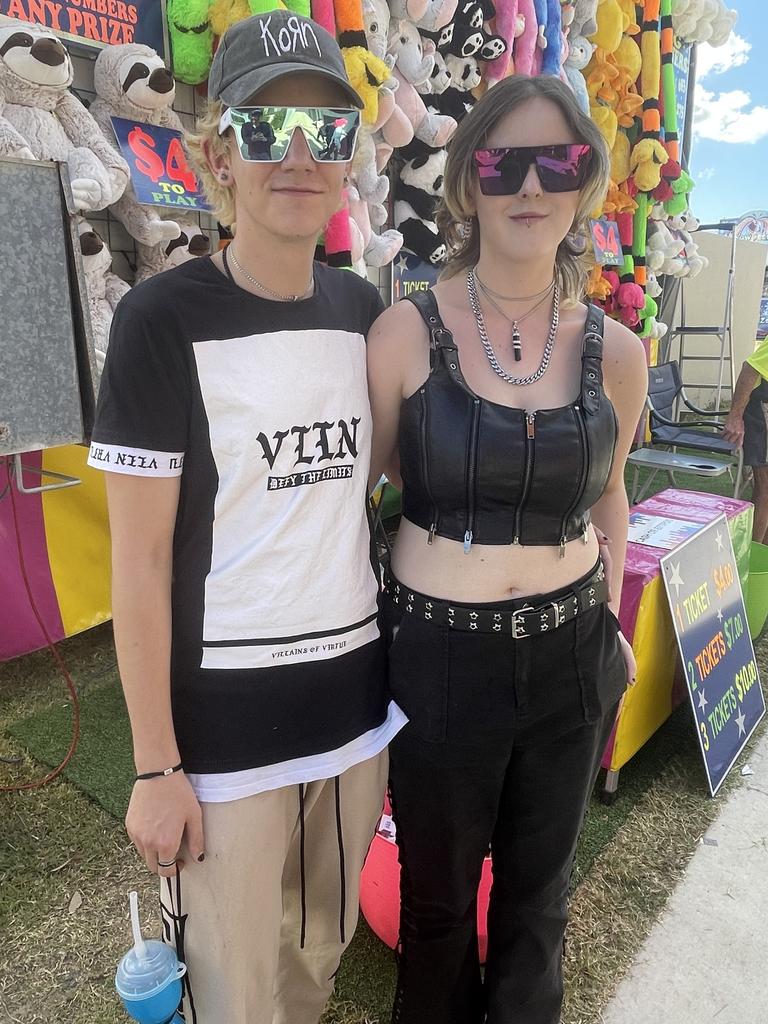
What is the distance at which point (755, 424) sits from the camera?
183 inches

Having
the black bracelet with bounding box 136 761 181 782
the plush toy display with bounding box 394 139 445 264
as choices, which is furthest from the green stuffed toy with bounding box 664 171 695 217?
the black bracelet with bounding box 136 761 181 782

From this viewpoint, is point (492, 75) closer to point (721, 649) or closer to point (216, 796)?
point (721, 649)

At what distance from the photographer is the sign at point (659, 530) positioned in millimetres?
2453

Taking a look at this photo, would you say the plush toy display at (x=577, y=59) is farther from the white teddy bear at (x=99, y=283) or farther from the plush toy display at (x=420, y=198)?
the white teddy bear at (x=99, y=283)

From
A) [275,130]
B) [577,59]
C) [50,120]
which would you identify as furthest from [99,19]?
[577,59]

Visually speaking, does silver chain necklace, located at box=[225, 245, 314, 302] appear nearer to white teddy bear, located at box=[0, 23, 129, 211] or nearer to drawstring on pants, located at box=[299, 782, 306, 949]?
drawstring on pants, located at box=[299, 782, 306, 949]

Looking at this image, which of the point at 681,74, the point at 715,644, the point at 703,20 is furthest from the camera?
the point at 681,74

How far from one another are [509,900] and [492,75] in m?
4.54

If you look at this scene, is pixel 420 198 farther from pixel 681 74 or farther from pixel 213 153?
pixel 681 74

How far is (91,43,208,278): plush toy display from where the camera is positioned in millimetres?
2768

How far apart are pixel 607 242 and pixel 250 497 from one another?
5.80 metres

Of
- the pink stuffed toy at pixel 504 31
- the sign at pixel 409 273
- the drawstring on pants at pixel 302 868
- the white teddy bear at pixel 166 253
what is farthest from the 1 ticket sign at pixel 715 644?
the pink stuffed toy at pixel 504 31

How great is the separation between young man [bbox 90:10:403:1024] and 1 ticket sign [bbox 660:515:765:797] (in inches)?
61.9

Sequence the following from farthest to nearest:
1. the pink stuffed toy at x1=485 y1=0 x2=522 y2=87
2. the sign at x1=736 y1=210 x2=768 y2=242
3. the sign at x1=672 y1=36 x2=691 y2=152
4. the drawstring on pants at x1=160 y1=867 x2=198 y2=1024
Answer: the sign at x1=736 y1=210 x2=768 y2=242, the sign at x1=672 y1=36 x2=691 y2=152, the pink stuffed toy at x1=485 y1=0 x2=522 y2=87, the drawstring on pants at x1=160 y1=867 x2=198 y2=1024
